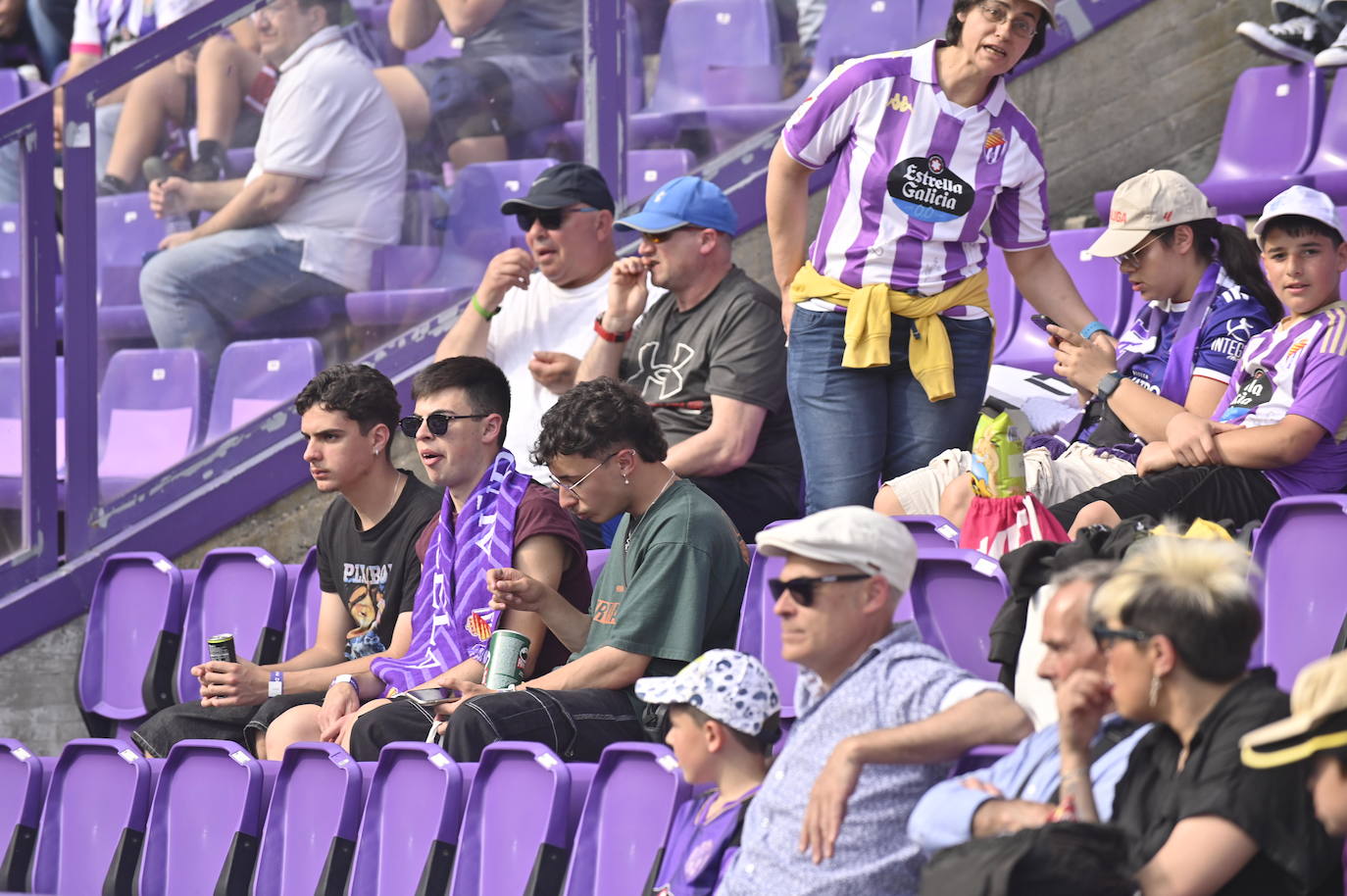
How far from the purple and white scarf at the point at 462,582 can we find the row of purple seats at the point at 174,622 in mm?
772

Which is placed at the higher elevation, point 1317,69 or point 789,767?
point 1317,69

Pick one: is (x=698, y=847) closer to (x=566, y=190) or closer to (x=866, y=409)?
(x=866, y=409)

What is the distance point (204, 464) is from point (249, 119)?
110cm

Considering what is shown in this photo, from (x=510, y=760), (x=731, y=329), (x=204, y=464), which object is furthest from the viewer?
(x=204, y=464)

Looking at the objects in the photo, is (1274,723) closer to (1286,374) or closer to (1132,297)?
(1286,374)

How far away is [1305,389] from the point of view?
4.05m

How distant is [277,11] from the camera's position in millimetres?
6152

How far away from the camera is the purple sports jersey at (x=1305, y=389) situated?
4.03 metres

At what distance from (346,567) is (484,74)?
184 cm

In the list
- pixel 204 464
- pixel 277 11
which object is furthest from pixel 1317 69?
pixel 204 464

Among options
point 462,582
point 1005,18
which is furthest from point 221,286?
point 1005,18

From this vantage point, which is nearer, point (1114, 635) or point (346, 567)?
point (1114, 635)

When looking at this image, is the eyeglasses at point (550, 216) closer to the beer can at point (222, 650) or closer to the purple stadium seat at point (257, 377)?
the purple stadium seat at point (257, 377)

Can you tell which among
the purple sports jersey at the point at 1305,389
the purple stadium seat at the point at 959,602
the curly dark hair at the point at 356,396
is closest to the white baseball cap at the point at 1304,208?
the purple sports jersey at the point at 1305,389
